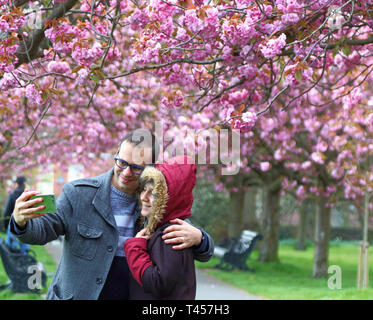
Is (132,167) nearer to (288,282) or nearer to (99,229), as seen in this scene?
(99,229)

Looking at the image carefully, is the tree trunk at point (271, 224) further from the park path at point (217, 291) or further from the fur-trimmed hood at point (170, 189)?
the fur-trimmed hood at point (170, 189)

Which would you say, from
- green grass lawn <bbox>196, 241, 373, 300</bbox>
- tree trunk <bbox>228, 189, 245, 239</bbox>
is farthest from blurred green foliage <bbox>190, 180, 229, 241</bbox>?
green grass lawn <bbox>196, 241, 373, 300</bbox>

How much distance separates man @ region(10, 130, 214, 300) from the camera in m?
3.14

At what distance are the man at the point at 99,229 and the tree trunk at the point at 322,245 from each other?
11948 mm

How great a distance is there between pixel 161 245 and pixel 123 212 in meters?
0.56

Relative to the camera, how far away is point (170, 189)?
9.52 ft

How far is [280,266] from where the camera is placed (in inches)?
683

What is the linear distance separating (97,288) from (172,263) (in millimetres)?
572

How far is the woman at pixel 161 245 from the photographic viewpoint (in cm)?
278

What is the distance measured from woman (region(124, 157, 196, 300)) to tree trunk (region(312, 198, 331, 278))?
12195 millimetres

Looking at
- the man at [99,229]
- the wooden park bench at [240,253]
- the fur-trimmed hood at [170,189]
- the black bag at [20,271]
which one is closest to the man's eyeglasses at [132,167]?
the man at [99,229]

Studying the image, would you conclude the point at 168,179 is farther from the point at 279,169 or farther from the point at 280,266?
the point at 280,266

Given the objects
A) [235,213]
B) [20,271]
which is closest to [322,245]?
[235,213]

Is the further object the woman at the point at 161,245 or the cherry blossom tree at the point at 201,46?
the cherry blossom tree at the point at 201,46
